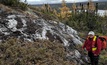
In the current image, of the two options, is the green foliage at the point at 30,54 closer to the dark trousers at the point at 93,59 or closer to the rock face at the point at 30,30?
the rock face at the point at 30,30

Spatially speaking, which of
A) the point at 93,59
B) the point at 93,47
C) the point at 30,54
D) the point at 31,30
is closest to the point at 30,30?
the point at 31,30

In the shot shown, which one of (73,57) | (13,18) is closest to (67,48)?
(73,57)

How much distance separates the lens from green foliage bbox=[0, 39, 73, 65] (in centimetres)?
933

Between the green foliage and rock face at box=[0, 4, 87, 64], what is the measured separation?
0.44m

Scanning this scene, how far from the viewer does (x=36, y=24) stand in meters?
12.0

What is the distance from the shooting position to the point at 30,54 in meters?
9.72

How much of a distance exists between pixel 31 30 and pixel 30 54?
1.90 m

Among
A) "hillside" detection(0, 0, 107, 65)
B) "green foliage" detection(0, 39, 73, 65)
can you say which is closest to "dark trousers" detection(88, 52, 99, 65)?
"hillside" detection(0, 0, 107, 65)

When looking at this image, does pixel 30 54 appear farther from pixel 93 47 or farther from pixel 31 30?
pixel 93 47

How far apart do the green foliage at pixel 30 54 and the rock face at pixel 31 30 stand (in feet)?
1.43

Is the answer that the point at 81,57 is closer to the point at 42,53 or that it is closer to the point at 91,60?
the point at 91,60

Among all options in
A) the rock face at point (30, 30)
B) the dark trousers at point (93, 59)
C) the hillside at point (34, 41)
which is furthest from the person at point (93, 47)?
the rock face at point (30, 30)

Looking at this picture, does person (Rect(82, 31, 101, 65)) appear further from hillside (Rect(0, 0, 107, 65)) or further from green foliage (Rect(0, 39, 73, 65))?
green foliage (Rect(0, 39, 73, 65))

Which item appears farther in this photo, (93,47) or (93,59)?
(93,59)
